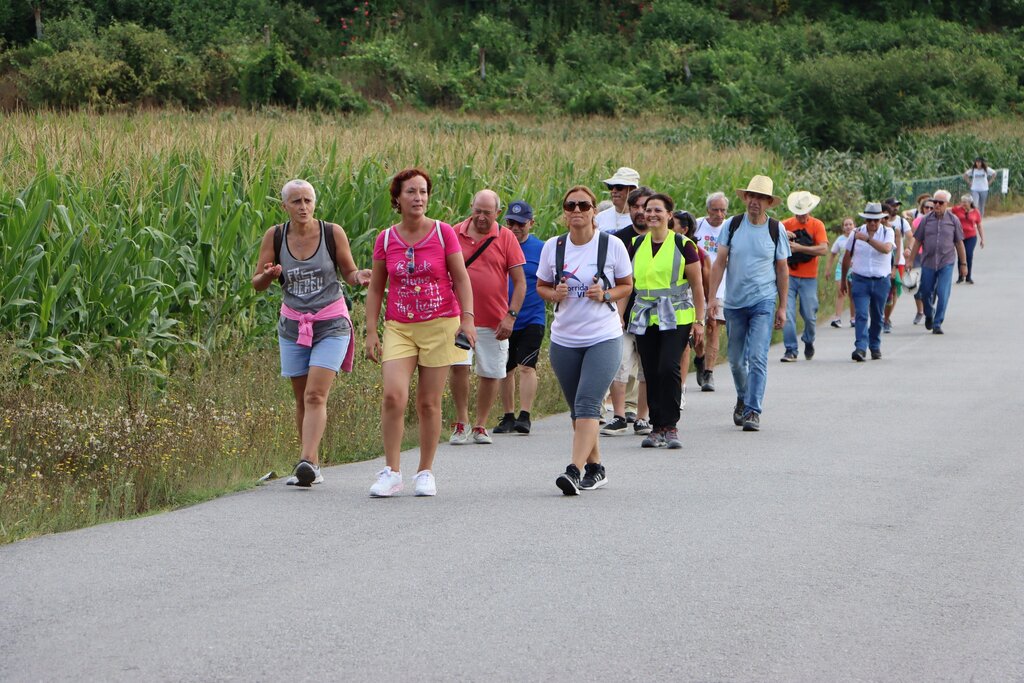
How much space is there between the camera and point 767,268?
12453 millimetres

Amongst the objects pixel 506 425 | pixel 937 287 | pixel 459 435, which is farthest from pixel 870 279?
pixel 459 435

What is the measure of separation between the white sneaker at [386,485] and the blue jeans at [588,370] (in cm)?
114

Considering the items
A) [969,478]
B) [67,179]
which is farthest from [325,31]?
[969,478]

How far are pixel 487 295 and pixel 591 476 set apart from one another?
2472mm

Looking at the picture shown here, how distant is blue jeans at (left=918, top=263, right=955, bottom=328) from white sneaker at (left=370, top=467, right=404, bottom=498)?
1352 centimetres

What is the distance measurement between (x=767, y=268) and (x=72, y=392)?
5436 mm

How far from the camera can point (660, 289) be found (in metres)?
11.3

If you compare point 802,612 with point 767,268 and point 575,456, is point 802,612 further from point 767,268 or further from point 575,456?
point 767,268

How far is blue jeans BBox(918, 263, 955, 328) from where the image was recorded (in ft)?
69.7

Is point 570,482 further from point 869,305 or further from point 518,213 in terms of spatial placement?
point 869,305

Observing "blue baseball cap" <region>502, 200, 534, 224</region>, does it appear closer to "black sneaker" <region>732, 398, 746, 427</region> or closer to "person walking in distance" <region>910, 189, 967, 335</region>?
"black sneaker" <region>732, 398, 746, 427</region>

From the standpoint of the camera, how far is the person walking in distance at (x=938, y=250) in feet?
69.1

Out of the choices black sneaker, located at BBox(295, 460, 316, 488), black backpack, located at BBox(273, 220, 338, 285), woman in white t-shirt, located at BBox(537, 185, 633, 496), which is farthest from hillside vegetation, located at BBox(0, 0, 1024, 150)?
woman in white t-shirt, located at BBox(537, 185, 633, 496)

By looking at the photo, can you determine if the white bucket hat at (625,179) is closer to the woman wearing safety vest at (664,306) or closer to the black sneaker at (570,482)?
the woman wearing safety vest at (664,306)
